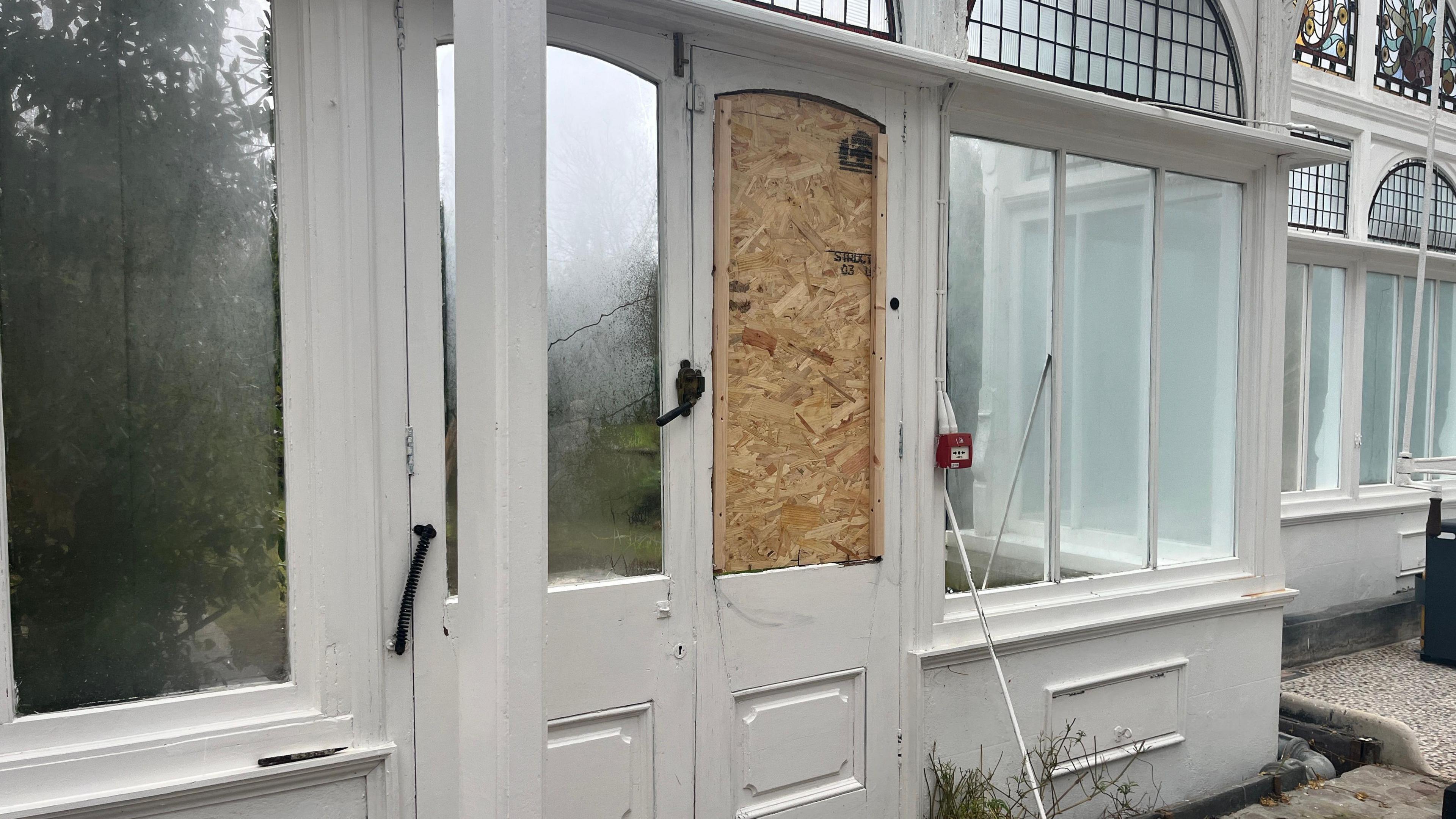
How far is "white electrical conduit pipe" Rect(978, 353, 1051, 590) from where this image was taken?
3850mm

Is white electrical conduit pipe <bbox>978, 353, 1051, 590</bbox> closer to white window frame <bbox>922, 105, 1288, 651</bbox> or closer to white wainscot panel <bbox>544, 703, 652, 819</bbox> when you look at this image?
white window frame <bbox>922, 105, 1288, 651</bbox>

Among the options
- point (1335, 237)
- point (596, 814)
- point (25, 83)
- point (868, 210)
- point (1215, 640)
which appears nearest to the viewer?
point (25, 83)

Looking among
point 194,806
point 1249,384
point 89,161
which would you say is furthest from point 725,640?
point 1249,384

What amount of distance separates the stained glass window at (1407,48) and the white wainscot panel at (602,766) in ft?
27.2

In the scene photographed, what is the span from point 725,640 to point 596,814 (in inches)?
26.4

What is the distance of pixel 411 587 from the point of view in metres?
2.46

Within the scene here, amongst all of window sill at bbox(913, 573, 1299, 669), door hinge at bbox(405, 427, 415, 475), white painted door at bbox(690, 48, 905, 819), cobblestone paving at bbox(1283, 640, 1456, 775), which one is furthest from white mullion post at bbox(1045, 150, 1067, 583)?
cobblestone paving at bbox(1283, 640, 1456, 775)

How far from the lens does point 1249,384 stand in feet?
14.9

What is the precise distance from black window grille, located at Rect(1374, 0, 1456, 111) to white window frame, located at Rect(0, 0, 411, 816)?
8.47 meters

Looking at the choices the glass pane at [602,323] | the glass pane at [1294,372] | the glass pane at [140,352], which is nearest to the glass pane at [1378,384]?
the glass pane at [1294,372]

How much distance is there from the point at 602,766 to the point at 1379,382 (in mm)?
7979

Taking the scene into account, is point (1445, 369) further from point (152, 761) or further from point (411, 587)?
→ point (152, 761)

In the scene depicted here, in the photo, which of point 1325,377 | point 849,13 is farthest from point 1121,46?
point 1325,377

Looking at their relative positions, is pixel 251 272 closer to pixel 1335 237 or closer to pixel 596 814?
pixel 596 814
